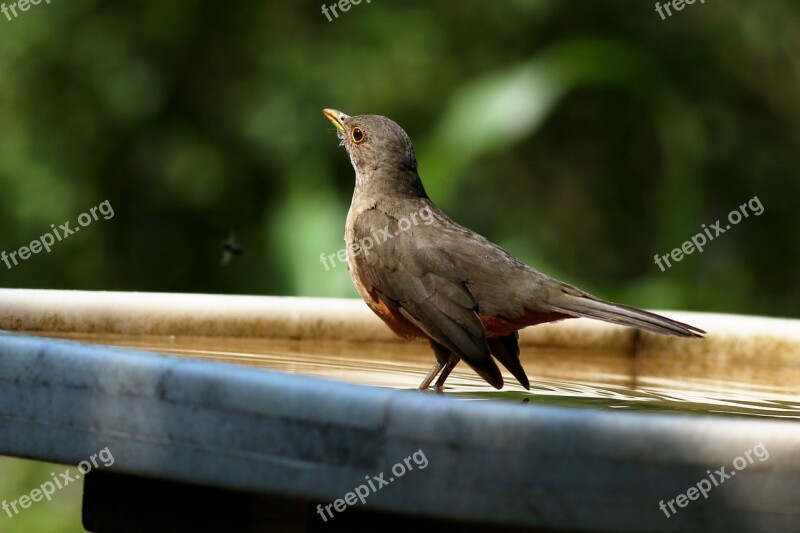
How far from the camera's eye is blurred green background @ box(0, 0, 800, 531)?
9211 millimetres

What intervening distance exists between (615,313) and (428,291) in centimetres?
55

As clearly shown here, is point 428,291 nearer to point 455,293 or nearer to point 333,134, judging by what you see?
point 455,293

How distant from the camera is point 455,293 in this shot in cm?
367

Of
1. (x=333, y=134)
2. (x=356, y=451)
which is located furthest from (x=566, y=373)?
(x=333, y=134)

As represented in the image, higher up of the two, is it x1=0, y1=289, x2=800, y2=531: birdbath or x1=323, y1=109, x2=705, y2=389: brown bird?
x1=323, y1=109, x2=705, y2=389: brown bird

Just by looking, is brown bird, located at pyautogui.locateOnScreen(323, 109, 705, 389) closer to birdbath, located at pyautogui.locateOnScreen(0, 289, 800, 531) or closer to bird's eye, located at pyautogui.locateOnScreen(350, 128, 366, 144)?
bird's eye, located at pyautogui.locateOnScreen(350, 128, 366, 144)

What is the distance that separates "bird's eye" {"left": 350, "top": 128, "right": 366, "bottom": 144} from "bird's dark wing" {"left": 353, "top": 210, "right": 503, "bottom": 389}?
61 centimetres

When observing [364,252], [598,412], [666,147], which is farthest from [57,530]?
[598,412]

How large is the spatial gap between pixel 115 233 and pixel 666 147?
14.2 feet

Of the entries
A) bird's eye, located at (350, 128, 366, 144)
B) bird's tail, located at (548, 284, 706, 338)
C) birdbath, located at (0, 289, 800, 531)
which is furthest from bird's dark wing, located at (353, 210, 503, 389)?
birdbath, located at (0, 289, 800, 531)

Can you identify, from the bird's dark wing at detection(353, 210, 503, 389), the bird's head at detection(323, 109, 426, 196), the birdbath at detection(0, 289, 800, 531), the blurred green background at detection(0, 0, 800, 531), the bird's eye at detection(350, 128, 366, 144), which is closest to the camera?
the birdbath at detection(0, 289, 800, 531)

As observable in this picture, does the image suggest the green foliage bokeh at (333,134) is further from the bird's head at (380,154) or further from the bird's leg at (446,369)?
the bird's leg at (446,369)

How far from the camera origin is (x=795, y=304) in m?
9.57

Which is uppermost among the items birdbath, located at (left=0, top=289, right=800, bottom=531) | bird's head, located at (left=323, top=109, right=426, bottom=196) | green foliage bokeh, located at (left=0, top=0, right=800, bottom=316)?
green foliage bokeh, located at (left=0, top=0, right=800, bottom=316)
